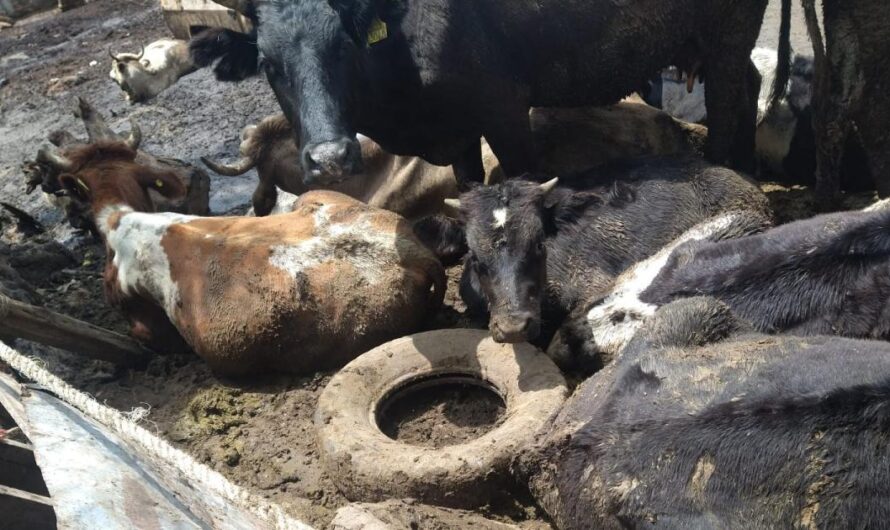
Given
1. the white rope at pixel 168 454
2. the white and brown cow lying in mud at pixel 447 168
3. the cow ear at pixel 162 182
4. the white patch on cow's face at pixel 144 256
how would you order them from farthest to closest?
the cow ear at pixel 162 182 → the white and brown cow lying in mud at pixel 447 168 → the white patch on cow's face at pixel 144 256 → the white rope at pixel 168 454

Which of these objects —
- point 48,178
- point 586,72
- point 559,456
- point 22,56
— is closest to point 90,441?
point 559,456

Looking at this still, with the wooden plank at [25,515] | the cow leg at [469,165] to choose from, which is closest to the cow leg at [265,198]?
the cow leg at [469,165]

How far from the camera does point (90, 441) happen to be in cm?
269

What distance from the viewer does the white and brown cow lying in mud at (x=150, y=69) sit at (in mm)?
11445

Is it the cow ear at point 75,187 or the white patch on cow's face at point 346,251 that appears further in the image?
the cow ear at point 75,187

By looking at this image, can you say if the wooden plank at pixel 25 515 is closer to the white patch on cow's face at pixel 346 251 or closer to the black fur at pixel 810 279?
the white patch on cow's face at pixel 346 251

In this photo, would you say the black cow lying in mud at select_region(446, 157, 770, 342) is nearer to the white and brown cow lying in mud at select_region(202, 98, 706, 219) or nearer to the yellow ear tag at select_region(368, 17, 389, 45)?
the white and brown cow lying in mud at select_region(202, 98, 706, 219)

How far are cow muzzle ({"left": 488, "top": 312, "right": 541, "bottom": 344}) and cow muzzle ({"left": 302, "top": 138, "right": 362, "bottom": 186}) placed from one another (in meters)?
1.44

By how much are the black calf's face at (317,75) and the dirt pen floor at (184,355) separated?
133 cm

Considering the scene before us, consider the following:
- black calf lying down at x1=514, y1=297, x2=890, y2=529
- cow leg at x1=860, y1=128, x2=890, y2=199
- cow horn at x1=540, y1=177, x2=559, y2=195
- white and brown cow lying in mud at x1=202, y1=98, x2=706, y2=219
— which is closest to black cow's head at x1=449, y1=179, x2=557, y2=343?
cow horn at x1=540, y1=177, x2=559, y2=195

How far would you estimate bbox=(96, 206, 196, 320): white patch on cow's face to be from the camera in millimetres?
6055

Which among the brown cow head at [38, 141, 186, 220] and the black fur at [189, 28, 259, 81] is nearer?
the black fur at [189, 28, 259, 81]

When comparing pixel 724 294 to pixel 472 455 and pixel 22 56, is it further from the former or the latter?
pixel 22 56

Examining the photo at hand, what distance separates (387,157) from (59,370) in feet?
10.1
